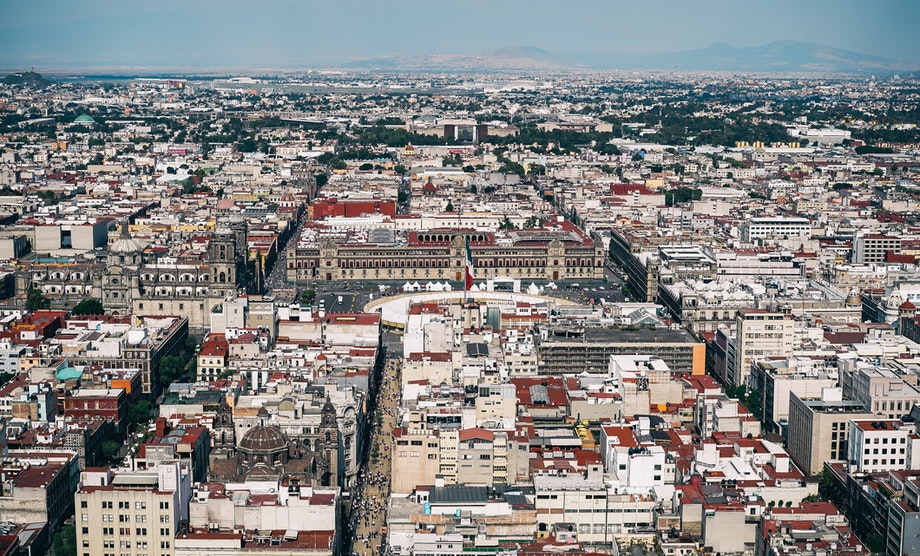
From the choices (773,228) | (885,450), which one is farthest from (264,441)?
(773,228)

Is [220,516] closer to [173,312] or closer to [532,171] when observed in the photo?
[173,312]

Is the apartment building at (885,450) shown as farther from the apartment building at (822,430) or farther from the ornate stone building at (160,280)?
the ornate stone building at (160,280)

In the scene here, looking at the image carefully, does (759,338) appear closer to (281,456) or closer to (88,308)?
(281,456)

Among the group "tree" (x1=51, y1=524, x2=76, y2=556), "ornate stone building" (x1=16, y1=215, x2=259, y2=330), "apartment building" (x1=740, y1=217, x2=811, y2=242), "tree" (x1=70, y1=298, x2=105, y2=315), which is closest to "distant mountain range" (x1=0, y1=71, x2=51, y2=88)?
"apartment building" (x1=740, y1=217, x2=811, y2=242)

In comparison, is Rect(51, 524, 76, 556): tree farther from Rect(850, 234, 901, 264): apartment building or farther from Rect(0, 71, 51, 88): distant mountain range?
Rect(0, 71, 51, 88): distant mountain range

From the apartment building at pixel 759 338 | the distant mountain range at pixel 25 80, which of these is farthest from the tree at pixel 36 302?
the distant mountain range at pixel 25 80

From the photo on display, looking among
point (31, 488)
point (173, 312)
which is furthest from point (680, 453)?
point (173, 312)

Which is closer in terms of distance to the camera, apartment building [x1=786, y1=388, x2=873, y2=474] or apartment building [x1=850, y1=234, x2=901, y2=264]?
apartment building [x1=786, y1=388, x2=873, y2=474]
